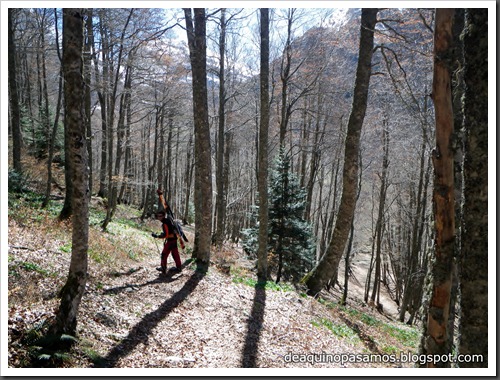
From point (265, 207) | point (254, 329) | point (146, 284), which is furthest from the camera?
point (265, 207)

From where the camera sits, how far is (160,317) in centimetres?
622

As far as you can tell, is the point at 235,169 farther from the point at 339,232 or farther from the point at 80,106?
the point at 80,106

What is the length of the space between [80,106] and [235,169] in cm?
3448

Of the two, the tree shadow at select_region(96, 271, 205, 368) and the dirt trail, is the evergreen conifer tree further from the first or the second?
the tree shadow at select_region(96, 271, 205, 368)

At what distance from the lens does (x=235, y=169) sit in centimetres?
3894

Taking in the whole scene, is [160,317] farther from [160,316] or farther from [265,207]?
[265,207]

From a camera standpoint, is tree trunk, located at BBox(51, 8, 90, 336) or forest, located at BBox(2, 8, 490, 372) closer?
forest, located at BBox(2, 8, 490, 372)

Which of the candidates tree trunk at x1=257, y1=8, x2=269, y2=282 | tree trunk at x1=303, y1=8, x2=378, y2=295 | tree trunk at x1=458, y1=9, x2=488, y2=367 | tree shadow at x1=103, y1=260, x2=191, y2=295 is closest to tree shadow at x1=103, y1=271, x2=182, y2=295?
tree shadow at x1=103, y1=260, x2=191, y2=295

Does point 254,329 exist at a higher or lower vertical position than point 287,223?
lower

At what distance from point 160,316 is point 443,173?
4958mm

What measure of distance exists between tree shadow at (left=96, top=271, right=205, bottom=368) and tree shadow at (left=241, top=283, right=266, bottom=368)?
4.75 feet

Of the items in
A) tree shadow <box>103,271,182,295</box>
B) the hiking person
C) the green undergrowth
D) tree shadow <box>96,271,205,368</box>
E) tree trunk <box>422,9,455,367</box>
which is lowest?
the green undergrowth

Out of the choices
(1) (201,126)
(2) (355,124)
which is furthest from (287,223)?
(2) (355,124)

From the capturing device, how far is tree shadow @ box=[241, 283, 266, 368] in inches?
213
